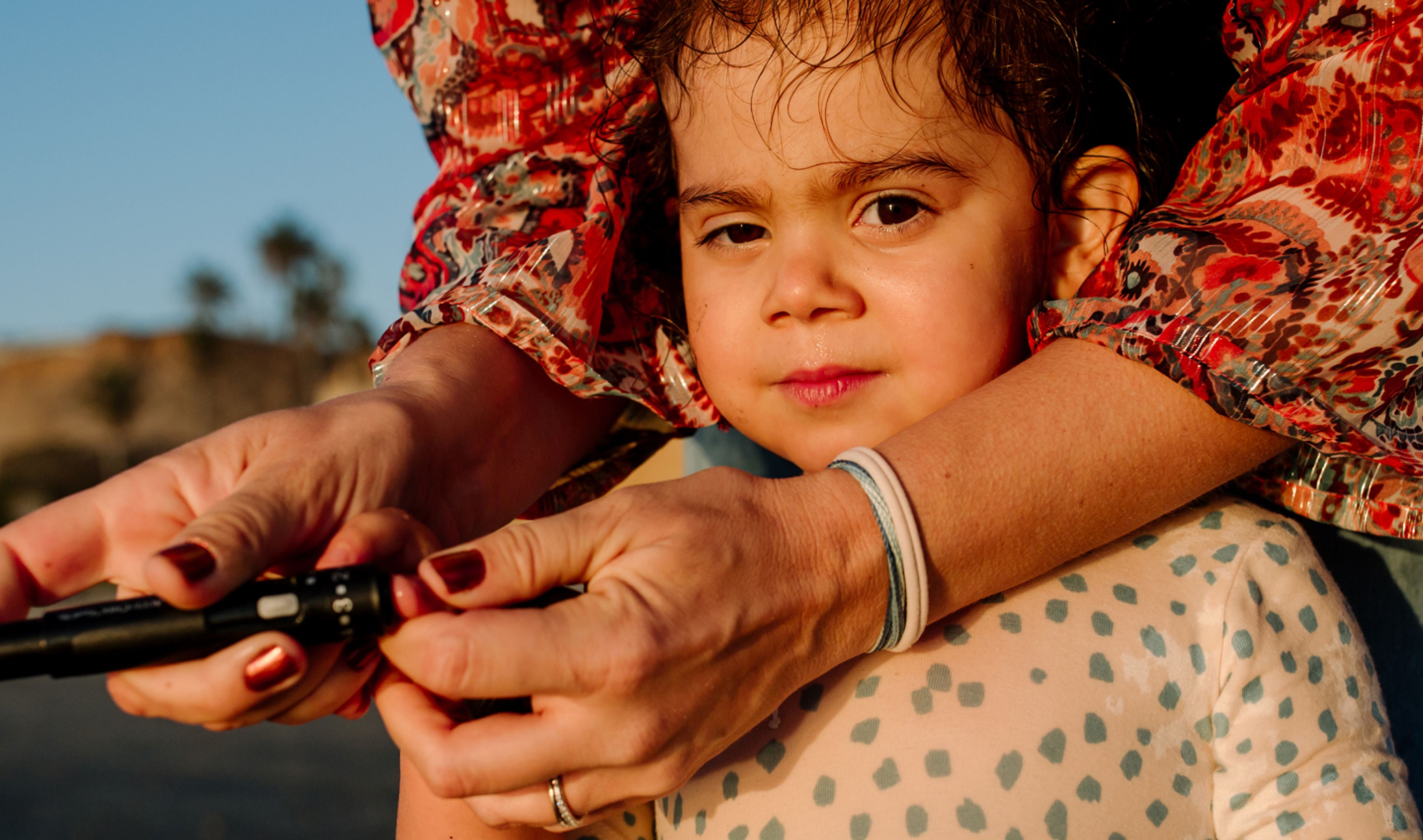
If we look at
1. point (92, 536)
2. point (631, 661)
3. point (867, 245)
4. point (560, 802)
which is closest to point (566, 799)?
point (560, 802)

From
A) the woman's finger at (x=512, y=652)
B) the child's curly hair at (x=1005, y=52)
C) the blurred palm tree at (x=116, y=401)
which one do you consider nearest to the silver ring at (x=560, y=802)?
the woman's finger at (x=512, y=652)

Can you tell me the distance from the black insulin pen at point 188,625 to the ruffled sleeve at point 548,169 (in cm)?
64

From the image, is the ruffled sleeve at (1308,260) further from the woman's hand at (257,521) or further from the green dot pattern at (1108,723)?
the woman's hand at (257,521)

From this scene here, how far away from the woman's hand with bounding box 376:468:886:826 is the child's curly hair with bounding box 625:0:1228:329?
63cm

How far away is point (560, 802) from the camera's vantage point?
0.83 m

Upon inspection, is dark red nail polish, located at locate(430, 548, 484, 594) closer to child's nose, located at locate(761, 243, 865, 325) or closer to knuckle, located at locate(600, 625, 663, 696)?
knuckle, located at locate(600, 625, 663, 696)

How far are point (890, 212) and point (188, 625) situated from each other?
907 mm

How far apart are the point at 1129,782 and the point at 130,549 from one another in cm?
98

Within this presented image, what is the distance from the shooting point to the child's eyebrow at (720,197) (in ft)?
4.27

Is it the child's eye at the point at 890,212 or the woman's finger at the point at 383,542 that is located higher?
the child's eye at the point at 890,212

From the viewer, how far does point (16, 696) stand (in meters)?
6.13

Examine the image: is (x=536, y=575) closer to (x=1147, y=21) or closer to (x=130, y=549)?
(x=130, y=549)

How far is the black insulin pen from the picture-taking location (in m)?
0.74

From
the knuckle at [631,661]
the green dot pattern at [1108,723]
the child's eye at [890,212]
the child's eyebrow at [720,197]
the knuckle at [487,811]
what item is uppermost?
the child's eyebrow at [720,197]
